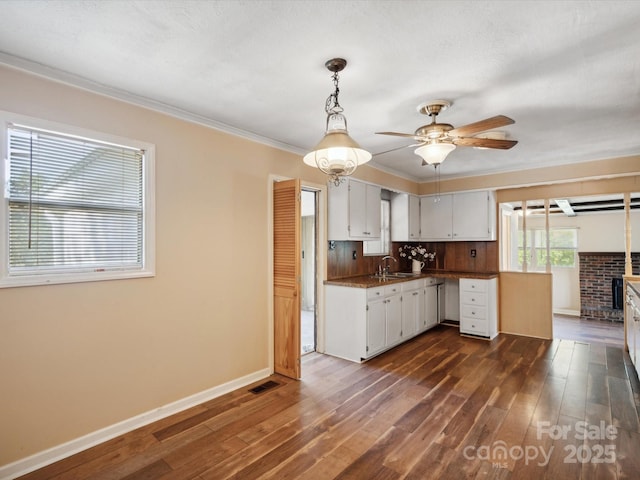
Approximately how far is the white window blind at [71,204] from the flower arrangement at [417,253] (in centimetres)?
443

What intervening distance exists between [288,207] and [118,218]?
4.96 ft

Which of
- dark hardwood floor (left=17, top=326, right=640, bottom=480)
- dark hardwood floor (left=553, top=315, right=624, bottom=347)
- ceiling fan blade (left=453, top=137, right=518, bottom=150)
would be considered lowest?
dark hardwood floor (left=553, top=315, right=624, bottom=347)

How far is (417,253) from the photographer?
6020 millimetres

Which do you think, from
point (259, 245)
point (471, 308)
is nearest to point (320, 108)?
point (259, 245)

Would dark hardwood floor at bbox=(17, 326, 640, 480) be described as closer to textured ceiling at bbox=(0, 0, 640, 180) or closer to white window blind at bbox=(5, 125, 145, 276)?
white window blind at bbox=(5, 125, 145, 276)

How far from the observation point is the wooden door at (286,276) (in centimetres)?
339

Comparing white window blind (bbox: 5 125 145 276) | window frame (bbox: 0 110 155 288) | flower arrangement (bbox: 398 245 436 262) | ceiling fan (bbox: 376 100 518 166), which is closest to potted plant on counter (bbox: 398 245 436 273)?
flower arrangement (bbox: 398 245 436 262)

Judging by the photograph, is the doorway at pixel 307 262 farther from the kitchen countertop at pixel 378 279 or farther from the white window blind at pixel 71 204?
the white window blind at pixel 71 204

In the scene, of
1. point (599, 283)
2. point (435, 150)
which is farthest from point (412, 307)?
point (599, 283)

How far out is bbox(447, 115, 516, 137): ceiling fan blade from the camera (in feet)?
7.36

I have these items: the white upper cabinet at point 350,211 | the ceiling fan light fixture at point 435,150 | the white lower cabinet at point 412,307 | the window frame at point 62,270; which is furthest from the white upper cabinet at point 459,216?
the window frame at point 62,270

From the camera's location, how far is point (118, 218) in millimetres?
2520

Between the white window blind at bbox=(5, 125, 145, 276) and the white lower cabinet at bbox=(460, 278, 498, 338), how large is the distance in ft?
14.2

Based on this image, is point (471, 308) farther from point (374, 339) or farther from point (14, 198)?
point (14, 198)
